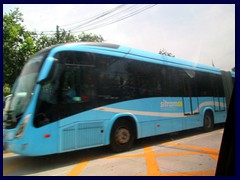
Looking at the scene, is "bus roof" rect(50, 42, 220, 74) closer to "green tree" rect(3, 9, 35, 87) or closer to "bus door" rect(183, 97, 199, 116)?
"bus door" rect(183, 97, 199, 116)

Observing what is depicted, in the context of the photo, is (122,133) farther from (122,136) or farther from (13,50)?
(13,50)

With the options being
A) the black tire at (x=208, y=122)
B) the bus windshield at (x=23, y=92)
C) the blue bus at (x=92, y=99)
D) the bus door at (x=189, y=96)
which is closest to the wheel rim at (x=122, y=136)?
the blue bus at (x=92, y=99)

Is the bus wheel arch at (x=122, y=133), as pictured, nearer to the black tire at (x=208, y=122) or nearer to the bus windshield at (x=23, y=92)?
the bus windshield at (x=23, y=92)

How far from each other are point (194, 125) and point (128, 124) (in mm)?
3765

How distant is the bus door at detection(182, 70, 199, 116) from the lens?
917 cm

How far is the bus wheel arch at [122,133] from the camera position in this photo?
6582 millimetres

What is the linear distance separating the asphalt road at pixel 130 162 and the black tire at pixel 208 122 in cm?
257

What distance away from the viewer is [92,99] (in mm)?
6125

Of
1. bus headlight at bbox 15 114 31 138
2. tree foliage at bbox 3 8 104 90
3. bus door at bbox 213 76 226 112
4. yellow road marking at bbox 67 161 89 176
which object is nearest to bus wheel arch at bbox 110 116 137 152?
yellow road marking at bbox 67 161 89 176

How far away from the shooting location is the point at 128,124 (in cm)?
702

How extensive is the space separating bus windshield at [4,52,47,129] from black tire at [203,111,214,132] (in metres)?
7.48

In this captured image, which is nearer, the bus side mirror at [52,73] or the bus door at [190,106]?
the bus side mirror at [52,73]

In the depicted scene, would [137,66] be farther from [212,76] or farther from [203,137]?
[212,76]

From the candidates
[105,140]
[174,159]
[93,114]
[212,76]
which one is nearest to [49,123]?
[93,114]
